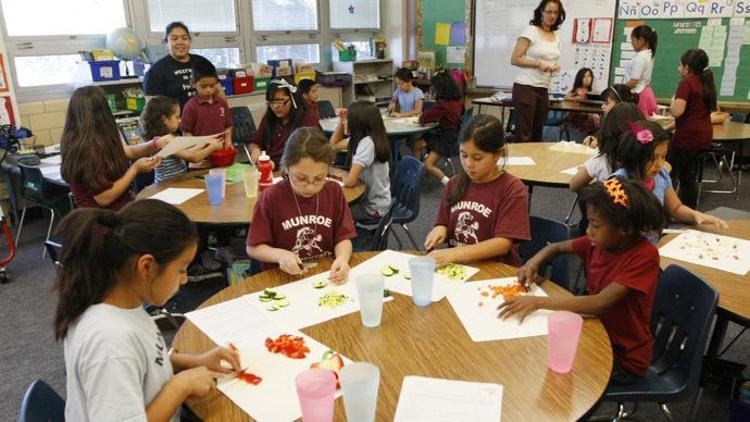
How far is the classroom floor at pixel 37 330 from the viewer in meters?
2.41

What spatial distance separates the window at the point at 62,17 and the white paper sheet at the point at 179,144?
2.88 meters

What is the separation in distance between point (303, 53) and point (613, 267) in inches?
252

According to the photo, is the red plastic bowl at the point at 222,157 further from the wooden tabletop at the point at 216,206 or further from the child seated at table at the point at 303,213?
the child seated at table at the point at 303,213

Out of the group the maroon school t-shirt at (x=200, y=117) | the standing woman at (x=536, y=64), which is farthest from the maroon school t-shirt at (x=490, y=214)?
the standing woman at (x=536, y=64)

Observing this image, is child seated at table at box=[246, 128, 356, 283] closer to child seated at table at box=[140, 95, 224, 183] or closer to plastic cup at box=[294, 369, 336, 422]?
plastic cup at box=[294, 369, 336, 422]

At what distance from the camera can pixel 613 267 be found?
1757 millimetres

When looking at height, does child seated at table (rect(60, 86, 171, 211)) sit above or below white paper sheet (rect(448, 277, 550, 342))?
above

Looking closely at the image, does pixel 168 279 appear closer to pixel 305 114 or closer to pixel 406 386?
pixel 406 386

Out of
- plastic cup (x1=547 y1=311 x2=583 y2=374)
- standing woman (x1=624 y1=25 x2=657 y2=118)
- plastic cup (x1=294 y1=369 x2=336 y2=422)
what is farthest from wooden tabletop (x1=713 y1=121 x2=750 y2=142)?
plastic cup (x1=294 y1=369 x2=336 y2=422)

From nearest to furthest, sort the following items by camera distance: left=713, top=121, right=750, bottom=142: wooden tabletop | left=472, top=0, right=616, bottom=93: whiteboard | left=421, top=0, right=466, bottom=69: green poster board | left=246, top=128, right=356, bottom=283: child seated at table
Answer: left=246, top=128, right=356, bottom=283: child seated at table < left=713, top=121, right=750, bottom=142: wooden tabletop < left=472, top=0, right=616, bottom=93: whiteboard < left=421, top=0, right=466, bottom=69: green poster board

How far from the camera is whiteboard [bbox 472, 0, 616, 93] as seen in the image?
21.5 ft

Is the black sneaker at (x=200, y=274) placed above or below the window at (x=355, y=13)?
below

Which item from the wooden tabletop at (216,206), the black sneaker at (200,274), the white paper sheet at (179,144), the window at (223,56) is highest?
the window at (223,56)

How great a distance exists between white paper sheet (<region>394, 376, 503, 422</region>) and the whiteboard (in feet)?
20.4
